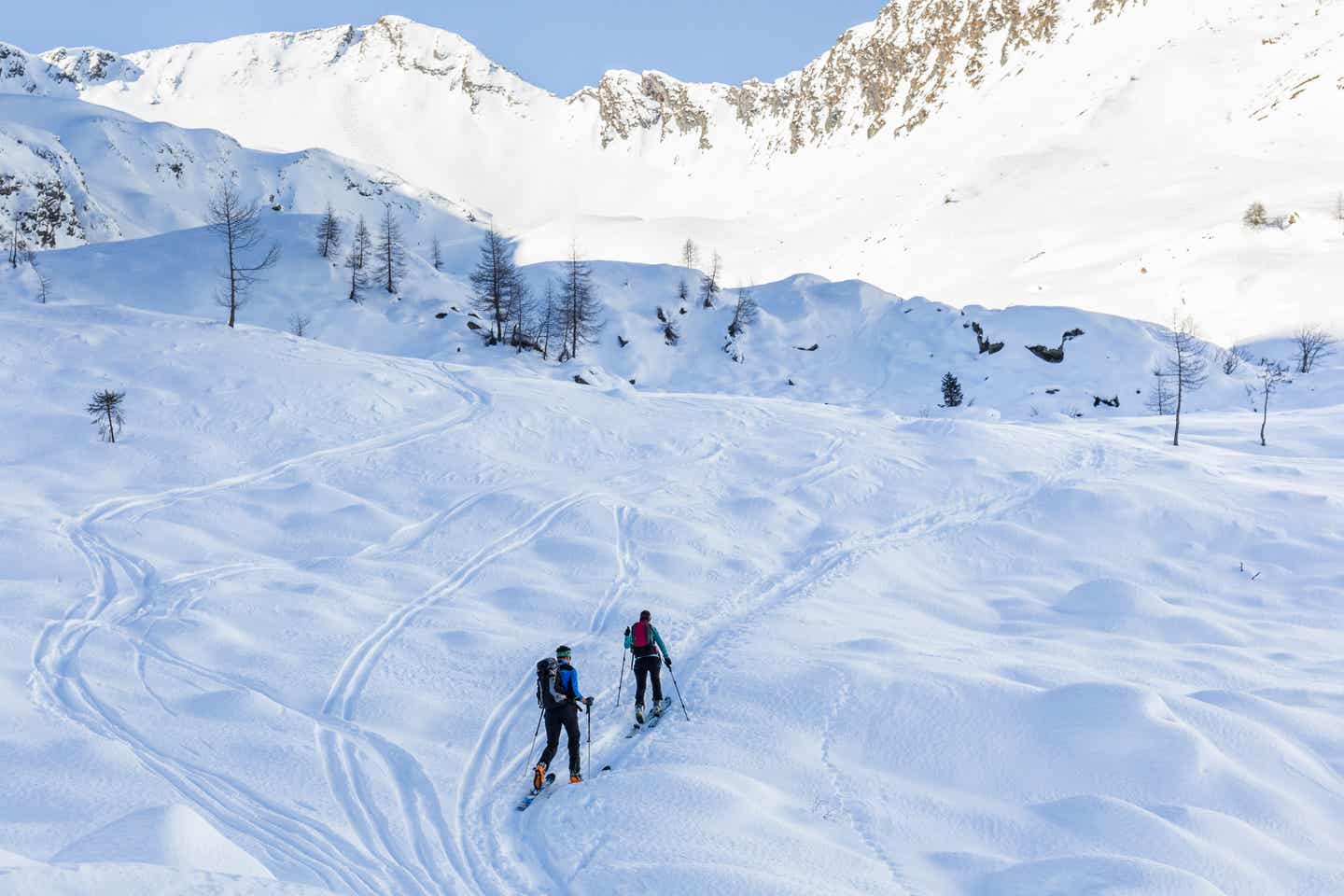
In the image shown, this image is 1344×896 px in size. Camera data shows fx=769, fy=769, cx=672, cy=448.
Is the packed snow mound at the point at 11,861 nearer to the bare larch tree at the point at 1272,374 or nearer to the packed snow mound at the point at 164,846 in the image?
the packed snow mound at the point at 164,846

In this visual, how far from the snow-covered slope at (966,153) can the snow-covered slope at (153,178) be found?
20659 mm

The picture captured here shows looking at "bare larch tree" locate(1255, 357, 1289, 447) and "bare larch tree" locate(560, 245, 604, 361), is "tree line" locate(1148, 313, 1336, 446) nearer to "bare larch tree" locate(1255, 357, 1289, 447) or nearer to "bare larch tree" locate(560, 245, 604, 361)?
"bare larch tree" locate(1255, 357, 1289, 447)

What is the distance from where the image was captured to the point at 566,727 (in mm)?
8867

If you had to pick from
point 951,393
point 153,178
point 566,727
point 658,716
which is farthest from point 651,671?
point 153,178

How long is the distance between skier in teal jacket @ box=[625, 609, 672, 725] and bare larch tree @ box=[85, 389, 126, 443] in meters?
→ 17.5

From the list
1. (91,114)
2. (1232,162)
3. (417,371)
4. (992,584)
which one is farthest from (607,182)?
(992,584)

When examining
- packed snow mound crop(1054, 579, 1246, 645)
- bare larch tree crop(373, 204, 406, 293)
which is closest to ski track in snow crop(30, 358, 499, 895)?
packed snow mound crop(1054, 579, 1246, 645)

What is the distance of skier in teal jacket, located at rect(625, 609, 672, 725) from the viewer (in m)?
10.3

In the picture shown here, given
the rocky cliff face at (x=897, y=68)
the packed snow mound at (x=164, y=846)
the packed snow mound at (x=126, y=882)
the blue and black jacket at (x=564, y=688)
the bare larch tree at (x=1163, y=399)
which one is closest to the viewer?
the packed snow mound at (x=126, y=882)

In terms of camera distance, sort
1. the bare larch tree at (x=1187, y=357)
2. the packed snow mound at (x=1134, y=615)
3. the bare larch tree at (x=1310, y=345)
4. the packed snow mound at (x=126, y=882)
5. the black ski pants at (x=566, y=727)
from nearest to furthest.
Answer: the packed snow mound at (x=126, y=882)
the black ski pants at (x=566, y=727)
the packed snow mound at (x=1134, y=615)
the bare larch tree at (x=1187, y=357)
the bare larch tree at (x=1310, y=345)

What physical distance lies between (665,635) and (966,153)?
104792mm

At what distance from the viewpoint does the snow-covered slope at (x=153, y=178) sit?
82.3 m

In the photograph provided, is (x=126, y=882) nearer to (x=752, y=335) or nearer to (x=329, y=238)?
(x=752, y=335)

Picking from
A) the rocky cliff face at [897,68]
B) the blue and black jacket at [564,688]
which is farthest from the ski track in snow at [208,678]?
the rocky cliff face at [897,68]
